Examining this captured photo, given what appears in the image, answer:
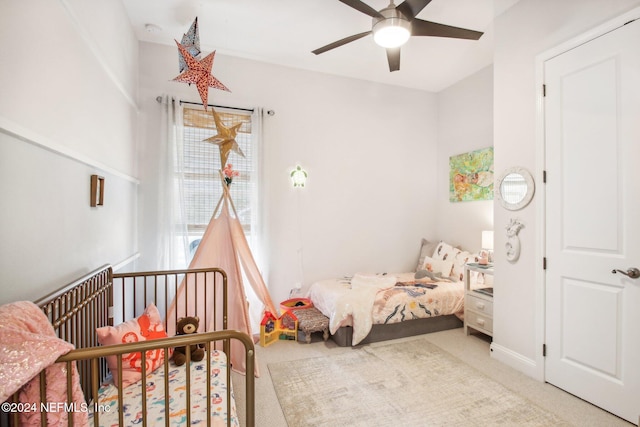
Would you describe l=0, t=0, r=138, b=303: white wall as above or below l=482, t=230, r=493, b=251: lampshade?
above

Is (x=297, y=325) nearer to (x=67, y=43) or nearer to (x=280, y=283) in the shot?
(x=280, y=283)

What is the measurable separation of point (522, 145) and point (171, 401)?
9.46ft

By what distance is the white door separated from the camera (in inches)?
73.0

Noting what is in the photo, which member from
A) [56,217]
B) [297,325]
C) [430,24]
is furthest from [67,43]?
[297,325]

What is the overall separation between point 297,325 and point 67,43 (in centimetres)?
271

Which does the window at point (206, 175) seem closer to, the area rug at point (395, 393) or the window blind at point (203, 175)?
the window blind at point (203, 175)

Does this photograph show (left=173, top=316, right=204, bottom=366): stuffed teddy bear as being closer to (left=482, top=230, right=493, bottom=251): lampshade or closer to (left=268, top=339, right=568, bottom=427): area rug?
(left=268, top=339, right=568, bottom=427): area rug

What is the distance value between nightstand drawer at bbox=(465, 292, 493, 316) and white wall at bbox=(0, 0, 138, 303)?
3.20 m

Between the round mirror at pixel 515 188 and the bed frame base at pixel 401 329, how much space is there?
1.42 m

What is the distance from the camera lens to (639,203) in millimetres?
Answer: 1817

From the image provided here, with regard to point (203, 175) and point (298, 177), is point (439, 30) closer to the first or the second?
point (298, 177)

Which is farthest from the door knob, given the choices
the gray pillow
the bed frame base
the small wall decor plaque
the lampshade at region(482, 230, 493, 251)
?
the small wall decor plaque

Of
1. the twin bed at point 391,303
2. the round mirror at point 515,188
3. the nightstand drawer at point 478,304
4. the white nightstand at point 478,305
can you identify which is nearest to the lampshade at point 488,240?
the white nightstand at point 478,305

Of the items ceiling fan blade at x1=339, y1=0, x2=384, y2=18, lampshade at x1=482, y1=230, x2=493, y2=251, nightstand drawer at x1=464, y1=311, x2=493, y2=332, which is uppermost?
ceiling fan blade at x1=339, y1=0, x2=384, y2=18
